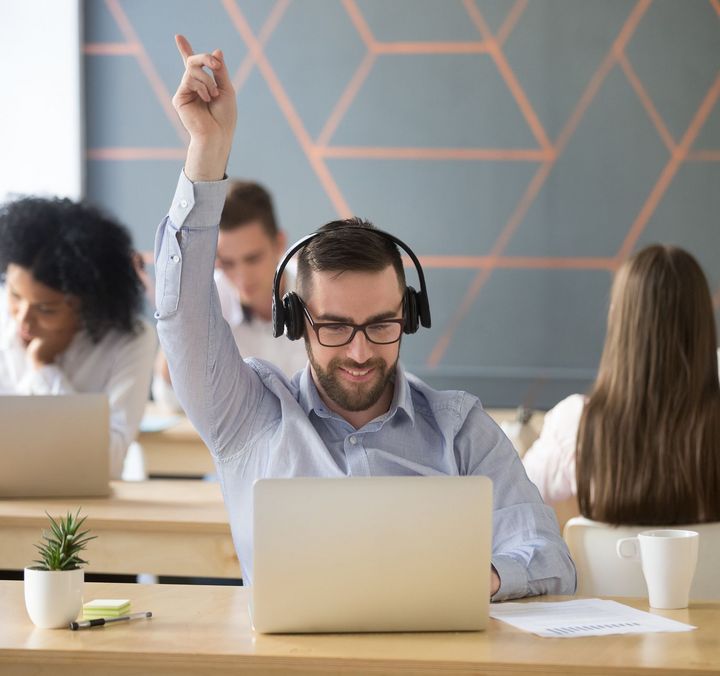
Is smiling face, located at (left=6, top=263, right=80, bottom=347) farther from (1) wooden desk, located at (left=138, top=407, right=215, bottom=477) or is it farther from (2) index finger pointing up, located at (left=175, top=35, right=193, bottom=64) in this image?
(2) index finger pointing up, located at (left=175, top=35, right=193, bottom=64)

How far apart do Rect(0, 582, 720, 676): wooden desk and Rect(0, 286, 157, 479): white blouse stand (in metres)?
1.75

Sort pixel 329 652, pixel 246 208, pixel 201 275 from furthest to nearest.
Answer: pixel 246 208
pixel 201 275
pixel 329 652

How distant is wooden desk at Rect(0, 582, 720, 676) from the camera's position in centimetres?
134

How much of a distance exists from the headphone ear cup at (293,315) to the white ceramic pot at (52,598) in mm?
540

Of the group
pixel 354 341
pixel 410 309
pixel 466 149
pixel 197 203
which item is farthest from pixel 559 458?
Answer: pixel 466 149

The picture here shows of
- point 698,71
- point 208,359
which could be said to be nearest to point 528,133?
point 698,71

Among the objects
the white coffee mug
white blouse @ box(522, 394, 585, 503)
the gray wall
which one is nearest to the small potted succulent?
the white coffee mug

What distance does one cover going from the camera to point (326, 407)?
190 centimetres

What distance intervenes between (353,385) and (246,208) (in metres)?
1.98

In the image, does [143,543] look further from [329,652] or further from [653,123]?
[653,123]

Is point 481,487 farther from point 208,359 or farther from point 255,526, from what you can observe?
point 208,359

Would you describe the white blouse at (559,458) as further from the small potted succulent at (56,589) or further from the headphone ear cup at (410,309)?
the small potted succulent at (56,589)

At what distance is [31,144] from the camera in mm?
5012

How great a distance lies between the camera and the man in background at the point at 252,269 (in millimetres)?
3727
